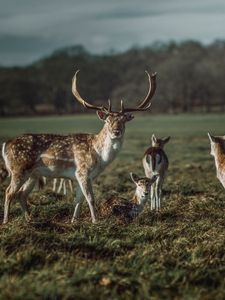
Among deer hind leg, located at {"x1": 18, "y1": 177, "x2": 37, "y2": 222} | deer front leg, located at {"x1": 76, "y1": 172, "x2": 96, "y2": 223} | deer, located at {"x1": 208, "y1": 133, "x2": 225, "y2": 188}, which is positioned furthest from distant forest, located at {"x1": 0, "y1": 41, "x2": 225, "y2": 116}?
deer front leg, located at {"x1": 76, "y1": 172, "x2": 96, "y2": 223}

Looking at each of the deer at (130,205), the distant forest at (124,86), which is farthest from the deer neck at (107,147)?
the distant forest at (124,86)

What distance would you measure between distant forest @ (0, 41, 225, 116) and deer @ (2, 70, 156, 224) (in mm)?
75968

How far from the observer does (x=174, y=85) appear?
291 feet

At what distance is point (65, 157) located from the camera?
975cm

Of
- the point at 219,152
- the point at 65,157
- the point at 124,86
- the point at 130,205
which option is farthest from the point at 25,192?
the point at 124,86

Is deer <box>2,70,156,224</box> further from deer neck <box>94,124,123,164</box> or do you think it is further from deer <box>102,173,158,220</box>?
deer <box>102,173,158,220</box>

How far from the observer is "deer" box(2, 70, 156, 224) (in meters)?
9.49

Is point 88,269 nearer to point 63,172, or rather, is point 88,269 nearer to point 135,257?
point 135,257

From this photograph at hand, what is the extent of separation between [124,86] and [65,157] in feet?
297

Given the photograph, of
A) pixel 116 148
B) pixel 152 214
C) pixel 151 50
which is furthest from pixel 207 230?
pixel 151 50

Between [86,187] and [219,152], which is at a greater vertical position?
[219,152]

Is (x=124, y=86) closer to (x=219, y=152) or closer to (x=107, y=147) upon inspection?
(x=219, y=152)

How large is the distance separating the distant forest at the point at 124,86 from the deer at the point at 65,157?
249ft

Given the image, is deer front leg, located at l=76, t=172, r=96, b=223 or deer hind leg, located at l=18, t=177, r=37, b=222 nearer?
deer front leg, located at l=76, t=172, r=96, b=223
